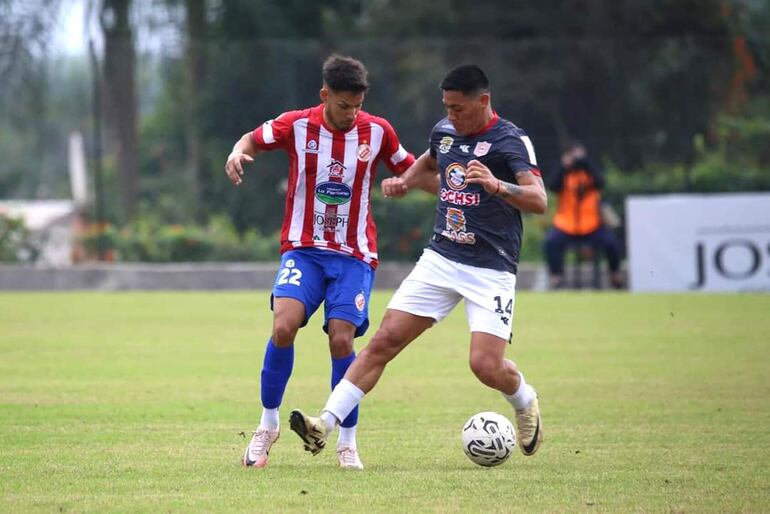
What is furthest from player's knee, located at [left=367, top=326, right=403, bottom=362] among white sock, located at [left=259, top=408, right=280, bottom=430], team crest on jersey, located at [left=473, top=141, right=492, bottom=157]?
team crest on jersey, located at [left=473, top=141, right=492, bottom=157]

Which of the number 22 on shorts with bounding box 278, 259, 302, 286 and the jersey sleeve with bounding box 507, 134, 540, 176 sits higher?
the jersey sleeve with bounding box 507, 134, 540, 176

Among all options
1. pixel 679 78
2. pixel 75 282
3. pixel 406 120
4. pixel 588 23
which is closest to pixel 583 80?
pixel 679 78

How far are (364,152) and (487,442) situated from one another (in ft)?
5.86

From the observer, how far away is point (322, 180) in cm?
822

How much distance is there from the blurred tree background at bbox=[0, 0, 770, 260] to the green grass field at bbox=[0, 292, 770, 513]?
6347 mm

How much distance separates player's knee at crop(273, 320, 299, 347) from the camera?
7883mm

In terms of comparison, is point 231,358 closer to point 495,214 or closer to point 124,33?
point 495,214

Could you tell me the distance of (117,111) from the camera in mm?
28312

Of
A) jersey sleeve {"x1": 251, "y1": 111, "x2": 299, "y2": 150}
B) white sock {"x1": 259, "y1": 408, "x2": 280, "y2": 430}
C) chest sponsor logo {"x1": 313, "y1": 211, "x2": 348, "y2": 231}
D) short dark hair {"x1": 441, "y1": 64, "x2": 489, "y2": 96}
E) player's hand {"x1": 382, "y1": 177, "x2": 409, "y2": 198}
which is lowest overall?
white sock {"x1": 259, "y1": 408, "x2": 280, "y2": 430}

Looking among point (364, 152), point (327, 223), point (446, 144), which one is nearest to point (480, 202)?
point (446, 144)

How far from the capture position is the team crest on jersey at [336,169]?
323 inches

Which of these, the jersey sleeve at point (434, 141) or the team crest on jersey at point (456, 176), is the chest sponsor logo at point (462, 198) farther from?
the jersey sleeve at point (434, 141)

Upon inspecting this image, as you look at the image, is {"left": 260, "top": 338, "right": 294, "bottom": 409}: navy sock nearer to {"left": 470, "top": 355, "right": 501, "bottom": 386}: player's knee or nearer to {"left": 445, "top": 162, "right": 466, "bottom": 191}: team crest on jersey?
{"left": 470, "top": 355, "right": 501, "bottom": 386}: player's knee

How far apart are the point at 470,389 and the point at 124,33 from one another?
65.7ft
